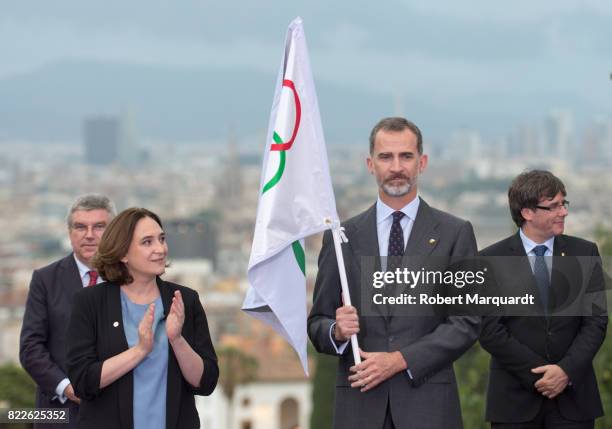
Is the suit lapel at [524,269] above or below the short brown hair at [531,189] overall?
below

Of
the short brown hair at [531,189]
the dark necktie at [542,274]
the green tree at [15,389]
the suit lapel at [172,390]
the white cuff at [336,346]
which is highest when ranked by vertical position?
the green tree at [15,389]

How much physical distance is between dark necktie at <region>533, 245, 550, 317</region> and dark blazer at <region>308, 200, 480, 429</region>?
54 centimetres

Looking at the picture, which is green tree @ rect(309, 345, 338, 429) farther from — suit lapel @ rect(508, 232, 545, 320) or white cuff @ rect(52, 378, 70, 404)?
suit lapel @ rect(508, 232, 545, 320)

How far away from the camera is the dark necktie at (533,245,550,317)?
18.3 ft

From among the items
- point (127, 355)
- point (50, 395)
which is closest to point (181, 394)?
point (127, 355)

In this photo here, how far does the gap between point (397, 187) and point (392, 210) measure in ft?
0.39

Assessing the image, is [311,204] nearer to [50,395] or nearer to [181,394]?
[181,394]

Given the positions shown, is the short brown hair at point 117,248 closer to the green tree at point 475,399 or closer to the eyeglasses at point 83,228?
the eyeglasses at point 83,228

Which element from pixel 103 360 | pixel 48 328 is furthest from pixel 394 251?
pixel 48 328

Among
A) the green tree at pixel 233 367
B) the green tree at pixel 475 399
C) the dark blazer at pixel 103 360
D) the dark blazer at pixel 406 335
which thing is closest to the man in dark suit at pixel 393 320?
the dark blazer at pixel 406 335

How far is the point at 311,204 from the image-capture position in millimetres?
5289

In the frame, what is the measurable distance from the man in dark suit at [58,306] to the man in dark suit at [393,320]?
1175 millimetres

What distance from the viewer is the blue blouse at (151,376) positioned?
4.85 m

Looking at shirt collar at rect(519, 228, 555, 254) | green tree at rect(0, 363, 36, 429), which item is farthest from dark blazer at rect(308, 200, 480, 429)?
green tree at rect(0, 363, 36, 429)
